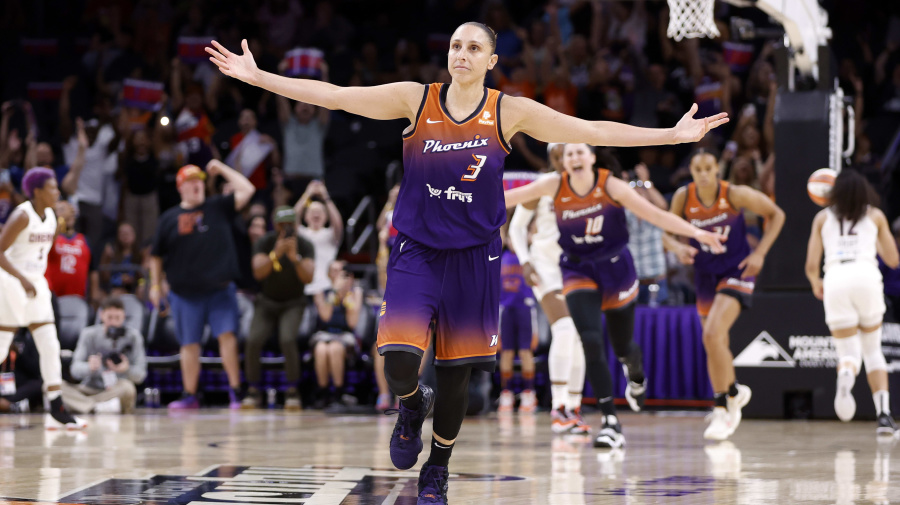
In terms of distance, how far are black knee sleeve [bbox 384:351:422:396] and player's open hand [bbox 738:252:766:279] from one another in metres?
4.93

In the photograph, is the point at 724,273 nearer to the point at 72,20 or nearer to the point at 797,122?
the point at 797,122

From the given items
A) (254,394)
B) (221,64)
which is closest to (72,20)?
(254,394)

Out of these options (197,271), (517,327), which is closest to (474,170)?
(517,327)

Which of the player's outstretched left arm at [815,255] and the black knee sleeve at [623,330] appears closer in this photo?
the black knee sleeve at [623,330]

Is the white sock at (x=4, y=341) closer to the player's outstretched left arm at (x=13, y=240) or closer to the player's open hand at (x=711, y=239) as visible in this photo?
the player's outstretched left arm at (x=13, y=240)

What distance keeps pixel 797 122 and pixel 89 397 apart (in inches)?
306

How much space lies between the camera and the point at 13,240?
9070mm

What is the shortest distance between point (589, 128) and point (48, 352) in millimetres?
6080

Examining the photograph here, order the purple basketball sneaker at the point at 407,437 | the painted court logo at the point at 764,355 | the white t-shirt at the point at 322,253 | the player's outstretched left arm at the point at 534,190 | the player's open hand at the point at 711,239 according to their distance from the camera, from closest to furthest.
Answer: the purple basketball sneaker at the point at 407,437
the player's open hand at the point at 711,239
the player's outstretched left arm at the point at 534,190
the painted court logo at the point at 764,355
the white t-shirt at the point at 322,253

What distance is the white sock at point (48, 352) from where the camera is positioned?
920cm

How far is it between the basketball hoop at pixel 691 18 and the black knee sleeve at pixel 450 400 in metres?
6.17

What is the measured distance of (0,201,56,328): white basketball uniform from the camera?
915 centimetres

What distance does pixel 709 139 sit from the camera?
1357cm

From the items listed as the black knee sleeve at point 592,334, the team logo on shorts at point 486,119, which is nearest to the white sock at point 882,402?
the black knee sleeve at point 592,334
